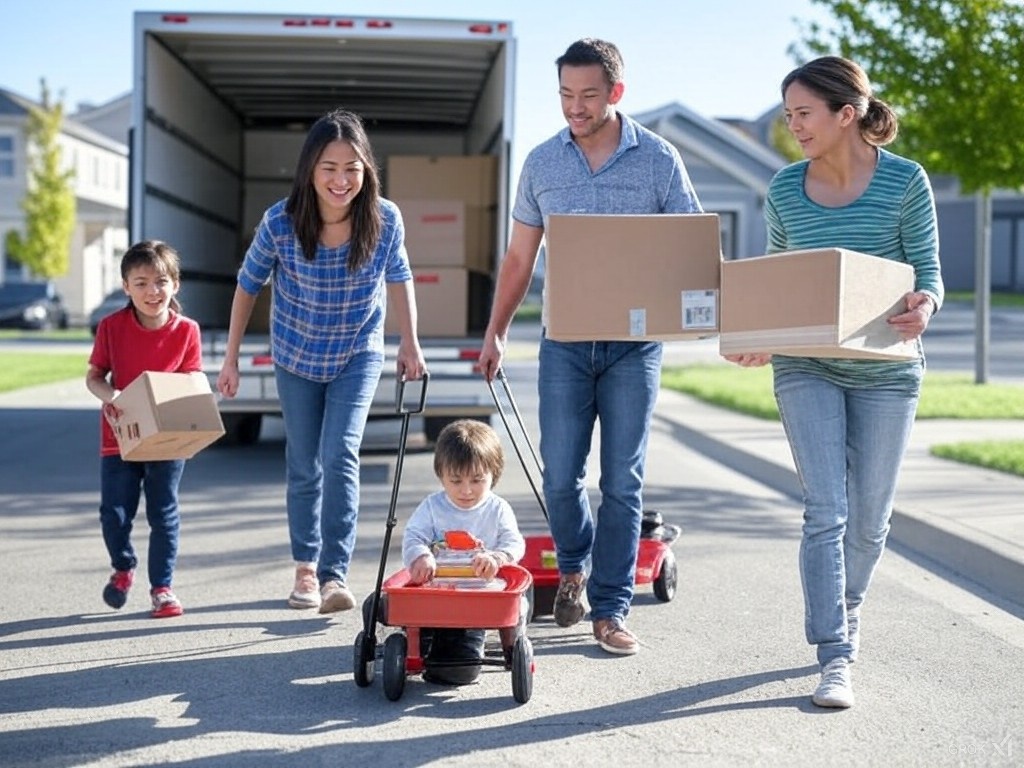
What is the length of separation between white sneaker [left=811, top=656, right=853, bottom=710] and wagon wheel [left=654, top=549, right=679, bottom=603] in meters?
1.72

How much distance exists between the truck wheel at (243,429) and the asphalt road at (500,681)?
17.5 feet

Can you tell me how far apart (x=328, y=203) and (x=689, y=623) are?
7.05 feet

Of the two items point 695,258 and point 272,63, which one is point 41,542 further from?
point 272,63

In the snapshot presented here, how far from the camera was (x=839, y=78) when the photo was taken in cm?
513

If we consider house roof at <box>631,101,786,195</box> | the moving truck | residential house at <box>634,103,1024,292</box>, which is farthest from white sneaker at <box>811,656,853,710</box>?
house roof at <box>631,101,786,195</box>

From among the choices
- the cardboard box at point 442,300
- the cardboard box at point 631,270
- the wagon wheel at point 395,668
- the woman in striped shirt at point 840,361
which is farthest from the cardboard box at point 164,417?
the cardboard box at point 442,300

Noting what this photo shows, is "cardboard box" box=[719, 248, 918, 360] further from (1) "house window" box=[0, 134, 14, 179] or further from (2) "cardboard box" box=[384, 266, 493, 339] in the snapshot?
(1) "house window" box=[0, 134, 14, 179]

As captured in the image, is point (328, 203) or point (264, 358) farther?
point (264, 358)

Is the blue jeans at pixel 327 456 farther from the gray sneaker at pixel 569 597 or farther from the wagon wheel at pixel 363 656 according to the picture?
the wagon wheel at pixel 363 656

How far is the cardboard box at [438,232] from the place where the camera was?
1414 centimetres

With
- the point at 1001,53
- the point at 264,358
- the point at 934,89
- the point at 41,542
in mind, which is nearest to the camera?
the point at 41,542

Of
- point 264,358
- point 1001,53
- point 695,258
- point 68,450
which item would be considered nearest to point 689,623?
point 695,258

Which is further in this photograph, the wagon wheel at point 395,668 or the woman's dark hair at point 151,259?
the woman's dark hair at point 151,259

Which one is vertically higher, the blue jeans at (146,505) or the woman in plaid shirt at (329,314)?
the woman in plaid shirt at (329,314)
